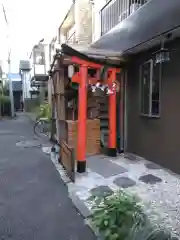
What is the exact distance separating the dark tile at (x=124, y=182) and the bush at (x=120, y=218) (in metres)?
2.35

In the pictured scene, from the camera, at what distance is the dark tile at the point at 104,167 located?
601cm

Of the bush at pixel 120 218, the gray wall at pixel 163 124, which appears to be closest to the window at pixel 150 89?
the gray wall at pixel 163 124

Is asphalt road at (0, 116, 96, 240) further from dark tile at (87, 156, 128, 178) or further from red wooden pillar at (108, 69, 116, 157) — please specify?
red wooden pillar at (108, 69, 116, 157)

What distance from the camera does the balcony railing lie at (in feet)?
23.2

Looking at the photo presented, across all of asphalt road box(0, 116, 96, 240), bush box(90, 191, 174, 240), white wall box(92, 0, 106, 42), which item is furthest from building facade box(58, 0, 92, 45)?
bush box(90, 191, 174, 240)

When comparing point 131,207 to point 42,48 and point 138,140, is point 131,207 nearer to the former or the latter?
point 138,140

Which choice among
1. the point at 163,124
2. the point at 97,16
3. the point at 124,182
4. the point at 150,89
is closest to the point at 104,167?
the point at 124,182

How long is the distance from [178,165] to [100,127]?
3.16m

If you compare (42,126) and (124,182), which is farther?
(42,126)

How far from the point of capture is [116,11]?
8148 mm

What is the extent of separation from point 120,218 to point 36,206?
205 centimetres

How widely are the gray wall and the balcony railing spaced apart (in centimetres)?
122

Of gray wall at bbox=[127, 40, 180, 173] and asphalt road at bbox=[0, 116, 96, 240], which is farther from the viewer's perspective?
gray wall at bbox=[127, 40, 180, 173]

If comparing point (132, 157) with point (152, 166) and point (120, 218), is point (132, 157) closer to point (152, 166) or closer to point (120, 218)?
point (152, 166)
